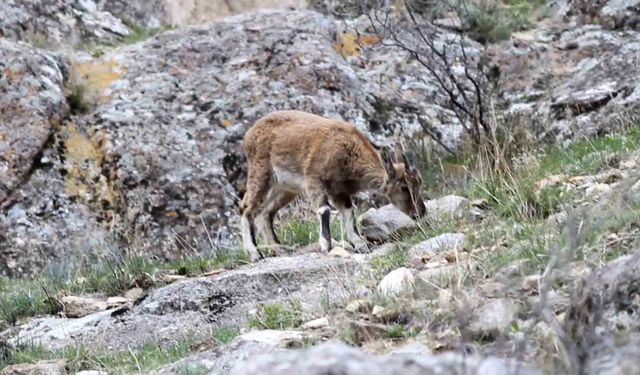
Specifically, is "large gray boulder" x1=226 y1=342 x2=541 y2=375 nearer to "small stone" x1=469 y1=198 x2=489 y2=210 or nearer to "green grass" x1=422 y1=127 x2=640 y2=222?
"green grass" x1=422 y1=127 x2=640 y2=222

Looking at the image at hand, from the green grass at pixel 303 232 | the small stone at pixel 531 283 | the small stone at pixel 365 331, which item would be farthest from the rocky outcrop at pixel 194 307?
the green grass at pixel 303 232

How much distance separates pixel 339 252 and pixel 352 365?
20.5 feet

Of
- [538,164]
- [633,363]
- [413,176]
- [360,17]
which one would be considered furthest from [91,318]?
[360,17]

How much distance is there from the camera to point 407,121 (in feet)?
46.2

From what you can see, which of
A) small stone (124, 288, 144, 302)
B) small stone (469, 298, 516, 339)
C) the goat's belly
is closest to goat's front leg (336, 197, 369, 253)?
the goat's belly

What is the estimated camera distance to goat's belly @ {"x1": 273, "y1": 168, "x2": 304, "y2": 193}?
10.9 meters

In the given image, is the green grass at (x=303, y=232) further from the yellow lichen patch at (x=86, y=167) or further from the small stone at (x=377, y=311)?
the small stone at (x=377, y=311)

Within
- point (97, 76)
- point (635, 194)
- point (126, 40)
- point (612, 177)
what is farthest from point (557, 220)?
point (126, 40)

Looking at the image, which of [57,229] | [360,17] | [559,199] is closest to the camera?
[559,199]

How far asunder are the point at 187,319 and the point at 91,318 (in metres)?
0.91

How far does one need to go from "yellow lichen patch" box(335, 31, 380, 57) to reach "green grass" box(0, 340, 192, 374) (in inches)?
317

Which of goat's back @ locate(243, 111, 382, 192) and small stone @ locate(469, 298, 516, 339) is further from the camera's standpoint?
goat's back @ locate(243, 111, 382, 192)

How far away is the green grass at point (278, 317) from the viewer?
7.18 meters

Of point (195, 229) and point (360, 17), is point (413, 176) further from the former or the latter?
point (360, 17)
